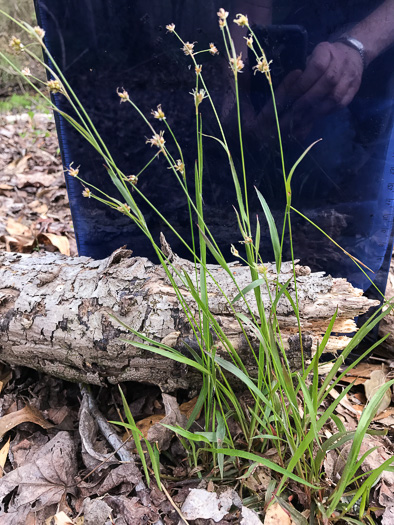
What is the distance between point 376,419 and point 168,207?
820 mm

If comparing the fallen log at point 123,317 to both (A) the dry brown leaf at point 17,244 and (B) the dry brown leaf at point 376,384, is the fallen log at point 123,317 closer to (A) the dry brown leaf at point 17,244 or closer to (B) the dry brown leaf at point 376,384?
(B) the dry brown leaf at point 376,384

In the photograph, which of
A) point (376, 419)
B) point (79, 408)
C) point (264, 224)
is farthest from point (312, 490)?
point (264, 224)

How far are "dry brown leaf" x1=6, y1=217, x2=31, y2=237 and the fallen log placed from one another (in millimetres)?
783

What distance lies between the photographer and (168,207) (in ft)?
4.33

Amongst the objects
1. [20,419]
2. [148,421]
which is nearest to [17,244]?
Answer: [20,419]

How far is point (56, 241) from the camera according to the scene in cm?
170

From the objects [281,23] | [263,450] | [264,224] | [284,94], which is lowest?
[263,450]

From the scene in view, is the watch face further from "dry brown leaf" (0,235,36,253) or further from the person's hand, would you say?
"dry brown leaf" (0,235,36,253)

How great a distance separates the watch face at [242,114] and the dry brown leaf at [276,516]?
27.6 inches

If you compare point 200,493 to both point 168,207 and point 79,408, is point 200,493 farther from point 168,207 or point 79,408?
point 168,207

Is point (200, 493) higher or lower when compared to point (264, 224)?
Answer: lower

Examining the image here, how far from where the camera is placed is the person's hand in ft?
3.53

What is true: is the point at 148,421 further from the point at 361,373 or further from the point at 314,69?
the point at 314,69

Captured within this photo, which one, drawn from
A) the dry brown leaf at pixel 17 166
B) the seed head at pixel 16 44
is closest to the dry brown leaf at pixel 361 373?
the seed head at pixel 16 44
